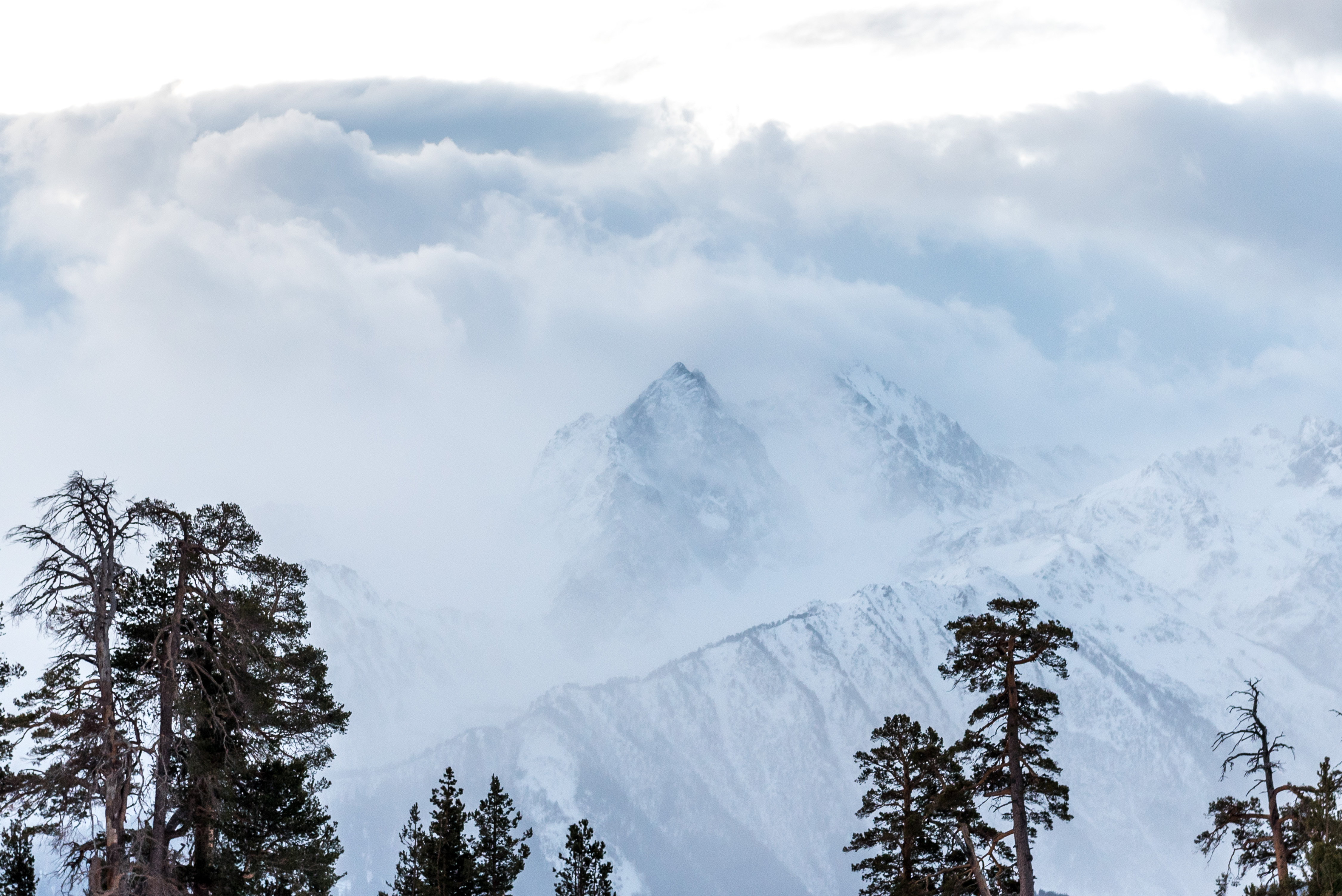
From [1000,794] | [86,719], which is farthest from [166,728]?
[1000,794]

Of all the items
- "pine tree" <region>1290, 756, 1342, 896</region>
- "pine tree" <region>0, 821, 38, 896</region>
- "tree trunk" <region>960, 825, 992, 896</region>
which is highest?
"pine tree" <region>0, 821, 38, 896</region>

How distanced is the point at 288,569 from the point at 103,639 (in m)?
10.9

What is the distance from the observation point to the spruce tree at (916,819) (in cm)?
3509

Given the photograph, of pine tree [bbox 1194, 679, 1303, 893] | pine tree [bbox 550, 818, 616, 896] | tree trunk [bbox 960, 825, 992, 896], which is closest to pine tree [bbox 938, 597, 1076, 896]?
tree trunk [bbox 960, 825, 992, 896]

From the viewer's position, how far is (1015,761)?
34.5 metres

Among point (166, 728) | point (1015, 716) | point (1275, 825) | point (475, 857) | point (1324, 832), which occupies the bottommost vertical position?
point (1324, 832)

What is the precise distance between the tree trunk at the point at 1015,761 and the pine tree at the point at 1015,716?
2 cm

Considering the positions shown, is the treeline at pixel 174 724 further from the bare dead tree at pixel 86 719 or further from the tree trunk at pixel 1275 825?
the tree trunk at pixel 1275 825

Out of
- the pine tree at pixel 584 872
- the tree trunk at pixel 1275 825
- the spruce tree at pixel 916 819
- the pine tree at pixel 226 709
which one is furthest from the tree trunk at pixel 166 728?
the tree trunk at pixel 1275 825

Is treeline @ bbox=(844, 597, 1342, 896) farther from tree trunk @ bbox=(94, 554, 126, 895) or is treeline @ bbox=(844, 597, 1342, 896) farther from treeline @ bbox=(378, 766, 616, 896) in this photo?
tree trunk @ bbox=(94, 554, 126, 895)

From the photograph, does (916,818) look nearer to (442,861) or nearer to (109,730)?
(442,861)

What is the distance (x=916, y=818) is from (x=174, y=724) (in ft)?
67.1

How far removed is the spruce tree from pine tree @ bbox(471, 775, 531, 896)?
10627 millimetres

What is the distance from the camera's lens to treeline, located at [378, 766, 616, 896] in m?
39.9
